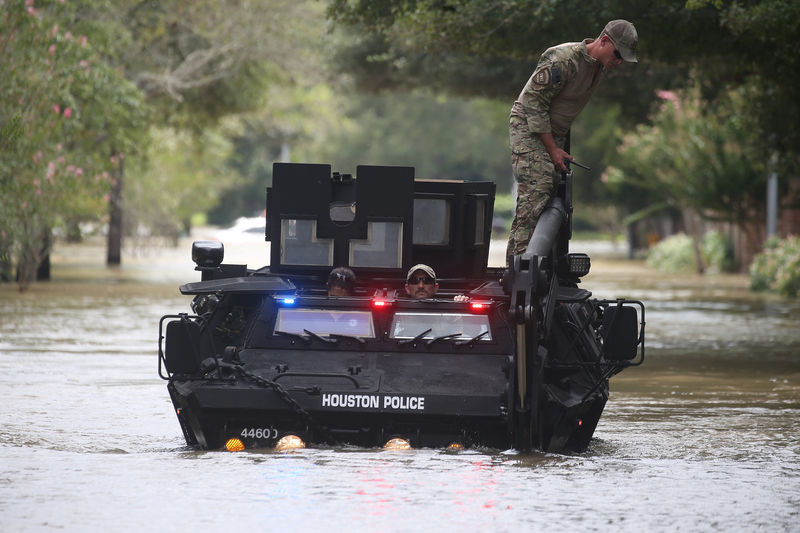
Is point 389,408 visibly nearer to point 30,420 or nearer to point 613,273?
point 30,420

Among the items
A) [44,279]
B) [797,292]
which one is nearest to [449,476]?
[797,292]

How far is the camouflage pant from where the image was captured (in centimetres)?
1202

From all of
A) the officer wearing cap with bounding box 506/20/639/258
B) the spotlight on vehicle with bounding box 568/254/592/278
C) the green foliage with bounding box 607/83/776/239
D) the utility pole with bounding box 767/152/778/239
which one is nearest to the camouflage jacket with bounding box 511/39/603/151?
the officer wearing cap with bounding box 506/20/639/258

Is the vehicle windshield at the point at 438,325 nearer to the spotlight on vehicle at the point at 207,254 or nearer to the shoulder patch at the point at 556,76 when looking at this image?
the shoulder patch at the point at 556,76

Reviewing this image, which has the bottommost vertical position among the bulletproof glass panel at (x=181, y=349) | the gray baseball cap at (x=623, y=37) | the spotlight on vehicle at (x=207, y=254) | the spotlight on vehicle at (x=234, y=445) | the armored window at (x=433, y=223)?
the spotlight on vehicle at (x=234, y=445)

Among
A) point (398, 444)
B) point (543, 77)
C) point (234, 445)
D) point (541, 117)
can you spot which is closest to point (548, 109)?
point (541, 117)

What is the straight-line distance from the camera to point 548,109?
40.0 ft

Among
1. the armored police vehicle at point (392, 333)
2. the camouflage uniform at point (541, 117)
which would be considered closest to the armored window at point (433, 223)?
the armored police vehicle at point (392, 333)

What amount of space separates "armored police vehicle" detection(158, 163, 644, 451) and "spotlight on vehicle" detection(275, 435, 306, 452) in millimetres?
50

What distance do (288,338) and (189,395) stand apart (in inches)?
43.4

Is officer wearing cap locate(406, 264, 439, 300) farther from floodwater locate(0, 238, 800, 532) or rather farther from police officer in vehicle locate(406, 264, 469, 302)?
floodwater locate(0, 238, 800, 532)

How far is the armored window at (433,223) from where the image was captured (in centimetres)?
1319

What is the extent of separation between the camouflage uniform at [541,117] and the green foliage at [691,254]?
112 ft

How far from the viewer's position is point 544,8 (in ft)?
61.8
